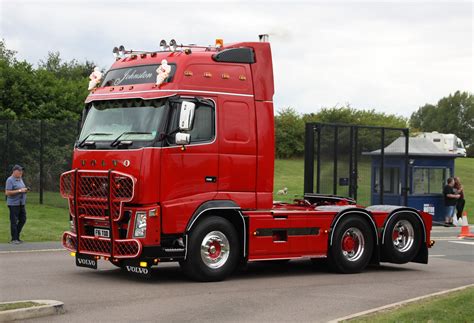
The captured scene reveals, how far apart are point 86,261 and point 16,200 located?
5.71 meters

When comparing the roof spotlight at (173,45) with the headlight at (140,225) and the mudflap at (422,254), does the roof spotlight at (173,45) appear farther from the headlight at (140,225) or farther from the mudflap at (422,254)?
the mudflap at (422,254)

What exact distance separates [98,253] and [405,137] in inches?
509

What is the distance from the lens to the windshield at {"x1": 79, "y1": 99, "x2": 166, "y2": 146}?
43.5ft

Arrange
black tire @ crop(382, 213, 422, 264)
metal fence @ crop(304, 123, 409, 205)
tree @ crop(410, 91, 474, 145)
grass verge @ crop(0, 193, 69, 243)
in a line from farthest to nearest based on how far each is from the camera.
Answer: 1. tree @ crop(410, 91, 474, 145)
2. metal fence @ crop(304, 123, 409, 205)
3. grass verge @ crop(0, 193, 69, 243)
4. black tire @ crop(382, 213, 422, 264)

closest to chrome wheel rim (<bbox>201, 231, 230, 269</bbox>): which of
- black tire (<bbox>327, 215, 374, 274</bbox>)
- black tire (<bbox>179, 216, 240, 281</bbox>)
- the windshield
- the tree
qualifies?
black tire (<bbox>179, 216, 240, 281</bbox>)

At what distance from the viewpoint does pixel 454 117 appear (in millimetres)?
116938

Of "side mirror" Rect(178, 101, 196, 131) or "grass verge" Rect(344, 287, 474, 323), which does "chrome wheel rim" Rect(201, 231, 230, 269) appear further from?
"grass verge" Rect(344, 287, 474, 323)

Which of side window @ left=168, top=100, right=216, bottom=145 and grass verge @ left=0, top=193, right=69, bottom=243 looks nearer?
side window @ left=168, top=100, right=216, bottom=145

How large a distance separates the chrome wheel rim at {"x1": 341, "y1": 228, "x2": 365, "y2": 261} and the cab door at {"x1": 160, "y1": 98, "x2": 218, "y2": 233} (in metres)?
3.09

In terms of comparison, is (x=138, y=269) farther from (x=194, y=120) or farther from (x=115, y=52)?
(x=115, y=52)

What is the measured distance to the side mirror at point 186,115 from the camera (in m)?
13.1

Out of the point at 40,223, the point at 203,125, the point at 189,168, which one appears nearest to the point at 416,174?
the point at 40,223

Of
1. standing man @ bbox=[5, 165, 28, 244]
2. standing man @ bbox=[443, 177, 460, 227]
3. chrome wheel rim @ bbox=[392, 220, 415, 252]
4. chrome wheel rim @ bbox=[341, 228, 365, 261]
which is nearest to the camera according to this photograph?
chrome wheel rim @ bbox=[341, 228, 365, 261]

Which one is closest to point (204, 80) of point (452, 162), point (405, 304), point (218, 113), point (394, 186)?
point (218, 113)
